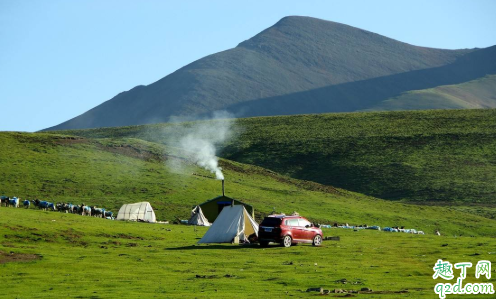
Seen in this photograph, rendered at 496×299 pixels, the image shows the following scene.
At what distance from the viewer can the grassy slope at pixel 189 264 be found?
102 feet

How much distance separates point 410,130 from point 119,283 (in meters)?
131

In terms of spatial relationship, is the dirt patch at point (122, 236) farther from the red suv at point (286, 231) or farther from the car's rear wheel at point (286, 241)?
the car's rear wheel at point (286, 241)

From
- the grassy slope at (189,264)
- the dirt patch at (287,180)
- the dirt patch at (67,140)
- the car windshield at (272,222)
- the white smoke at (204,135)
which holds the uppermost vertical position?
the white smoke at (204,135)

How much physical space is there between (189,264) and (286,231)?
10644 millimetres

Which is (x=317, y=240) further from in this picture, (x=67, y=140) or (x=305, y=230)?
(x=67, y=140)

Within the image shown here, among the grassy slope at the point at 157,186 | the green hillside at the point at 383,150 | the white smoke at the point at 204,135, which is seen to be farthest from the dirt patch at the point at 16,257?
the white smoke at the point at 204,135

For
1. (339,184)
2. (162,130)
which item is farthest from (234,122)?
(339,184)

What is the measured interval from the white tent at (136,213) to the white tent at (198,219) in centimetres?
381

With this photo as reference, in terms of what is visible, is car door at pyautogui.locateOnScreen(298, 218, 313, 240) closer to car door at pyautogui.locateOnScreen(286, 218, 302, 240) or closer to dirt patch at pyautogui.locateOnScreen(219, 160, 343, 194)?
car door at pyautogui.locateOnScreen(286, 218, 302, 240)

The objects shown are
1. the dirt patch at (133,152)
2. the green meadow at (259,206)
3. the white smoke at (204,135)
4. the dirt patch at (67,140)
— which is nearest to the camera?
the green meadow at (259,206)

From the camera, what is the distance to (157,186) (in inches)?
3780

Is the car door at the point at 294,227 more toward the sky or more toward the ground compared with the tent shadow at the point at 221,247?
more toward the sky

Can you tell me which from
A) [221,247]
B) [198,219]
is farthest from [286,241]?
[198,219]

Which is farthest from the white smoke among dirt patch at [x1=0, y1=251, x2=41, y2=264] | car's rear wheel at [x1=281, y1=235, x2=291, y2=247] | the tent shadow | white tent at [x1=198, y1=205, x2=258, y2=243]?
dirt patch at [x1=0, y1=251, x2=41, y2=264]
